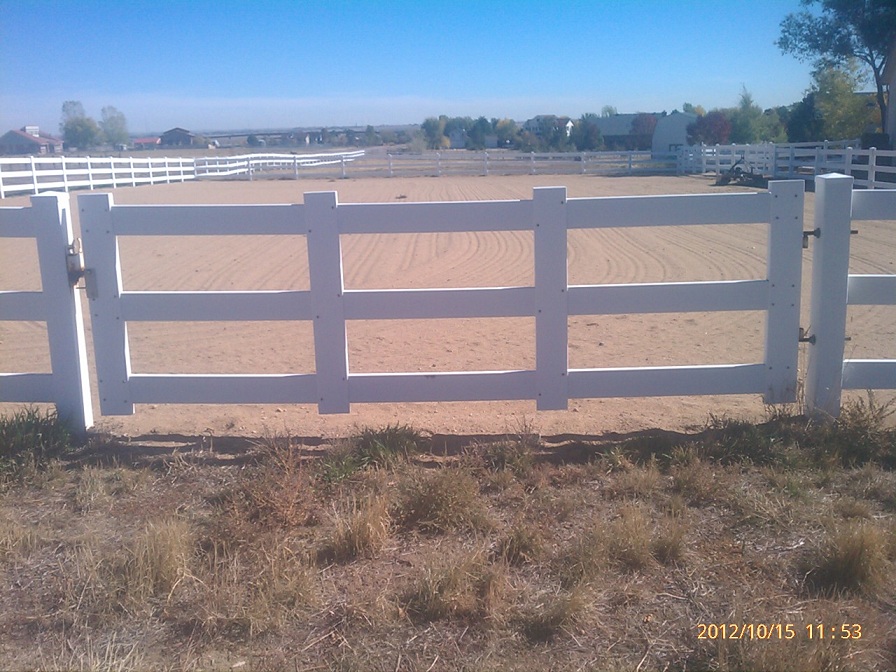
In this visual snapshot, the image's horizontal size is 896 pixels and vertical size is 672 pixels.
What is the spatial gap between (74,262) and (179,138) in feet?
357

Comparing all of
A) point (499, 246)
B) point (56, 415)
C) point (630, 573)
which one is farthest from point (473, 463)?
point (499, 246)

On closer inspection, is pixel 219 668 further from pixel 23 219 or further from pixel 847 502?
pixel 23 219

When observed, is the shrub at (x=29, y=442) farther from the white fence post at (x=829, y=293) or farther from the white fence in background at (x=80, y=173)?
the white fence in background at (x=80, y=173)

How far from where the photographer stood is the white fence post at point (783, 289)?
18.4 feet

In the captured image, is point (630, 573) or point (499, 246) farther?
point (499, 246)

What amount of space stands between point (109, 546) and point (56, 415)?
6.11 feet

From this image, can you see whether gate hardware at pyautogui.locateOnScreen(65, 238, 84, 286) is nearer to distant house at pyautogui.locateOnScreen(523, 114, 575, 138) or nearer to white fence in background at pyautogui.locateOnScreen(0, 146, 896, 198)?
white fence in background at pyautogui.locateOnScreen(0, 146, 896, 198)

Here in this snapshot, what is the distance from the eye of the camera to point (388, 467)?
5227 mm

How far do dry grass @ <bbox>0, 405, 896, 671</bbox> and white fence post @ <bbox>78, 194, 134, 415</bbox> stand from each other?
0.65 metres

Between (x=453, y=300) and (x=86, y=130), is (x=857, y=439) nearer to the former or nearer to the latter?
(x=453, y=300)

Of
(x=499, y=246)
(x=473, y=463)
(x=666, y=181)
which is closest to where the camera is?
(x=473, y=463)

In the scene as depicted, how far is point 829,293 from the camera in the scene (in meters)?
5.72

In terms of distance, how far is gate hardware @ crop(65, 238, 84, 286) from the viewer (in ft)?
18.7

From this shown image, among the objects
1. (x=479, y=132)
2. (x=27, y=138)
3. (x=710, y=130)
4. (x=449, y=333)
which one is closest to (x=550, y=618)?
(x=449, y=333)
